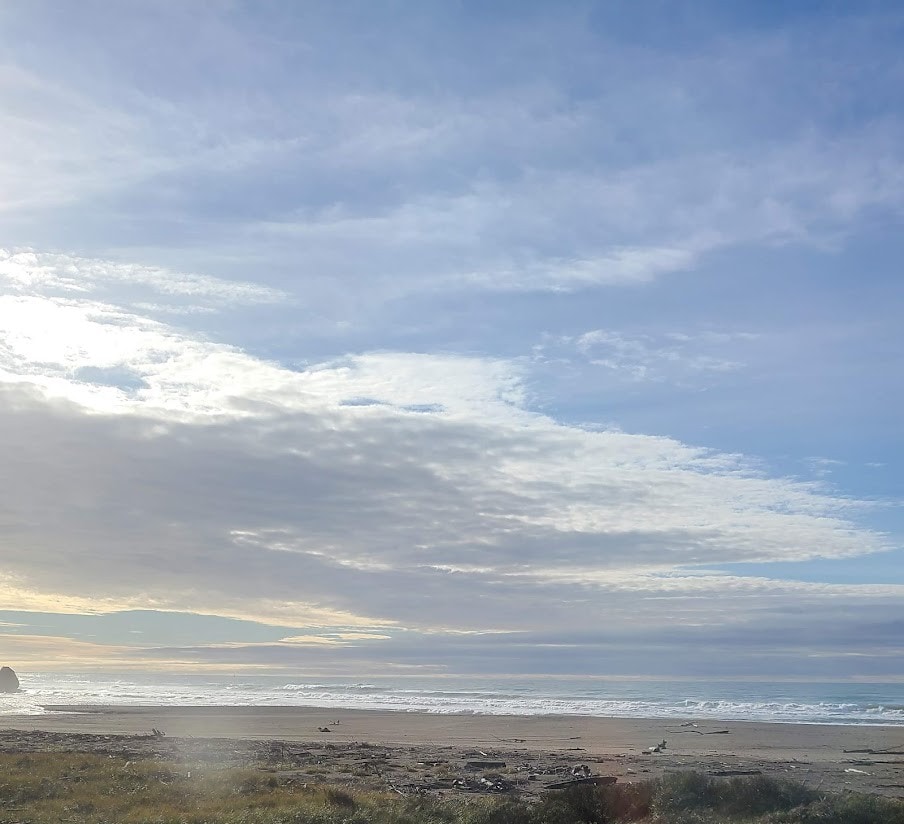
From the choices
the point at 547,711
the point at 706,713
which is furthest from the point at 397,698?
the point at 706,713

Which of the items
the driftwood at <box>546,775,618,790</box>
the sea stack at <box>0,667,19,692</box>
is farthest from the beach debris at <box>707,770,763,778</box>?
the sea stack at <box>0,667,19,692</box>

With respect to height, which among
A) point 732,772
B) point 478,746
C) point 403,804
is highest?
point 403,804

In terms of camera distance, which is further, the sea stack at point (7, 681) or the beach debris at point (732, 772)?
the sea stack at point (7, 681)

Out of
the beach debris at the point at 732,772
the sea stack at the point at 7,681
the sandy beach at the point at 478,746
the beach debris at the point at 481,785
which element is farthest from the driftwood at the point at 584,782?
the sea stack at the point at 7,681

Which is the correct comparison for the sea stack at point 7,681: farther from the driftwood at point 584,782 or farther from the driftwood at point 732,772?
the driftwood at point 732,772

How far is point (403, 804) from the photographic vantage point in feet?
59.8

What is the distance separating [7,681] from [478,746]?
87.3 m

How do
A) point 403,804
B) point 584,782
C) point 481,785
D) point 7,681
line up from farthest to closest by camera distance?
1. point 7,681
2. point 481,785
3. point 584,782
4. point 403,804

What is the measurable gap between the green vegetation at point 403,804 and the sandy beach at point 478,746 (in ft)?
12.3

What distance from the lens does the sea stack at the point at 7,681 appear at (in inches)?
3974

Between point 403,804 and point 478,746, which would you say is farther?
point 478,746

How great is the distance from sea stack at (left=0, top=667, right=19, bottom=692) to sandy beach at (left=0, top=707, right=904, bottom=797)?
5116 cm

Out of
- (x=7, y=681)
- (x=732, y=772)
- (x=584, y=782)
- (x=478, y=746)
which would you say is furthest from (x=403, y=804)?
(x=7, y=681)

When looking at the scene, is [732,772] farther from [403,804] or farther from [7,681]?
[7,681]
